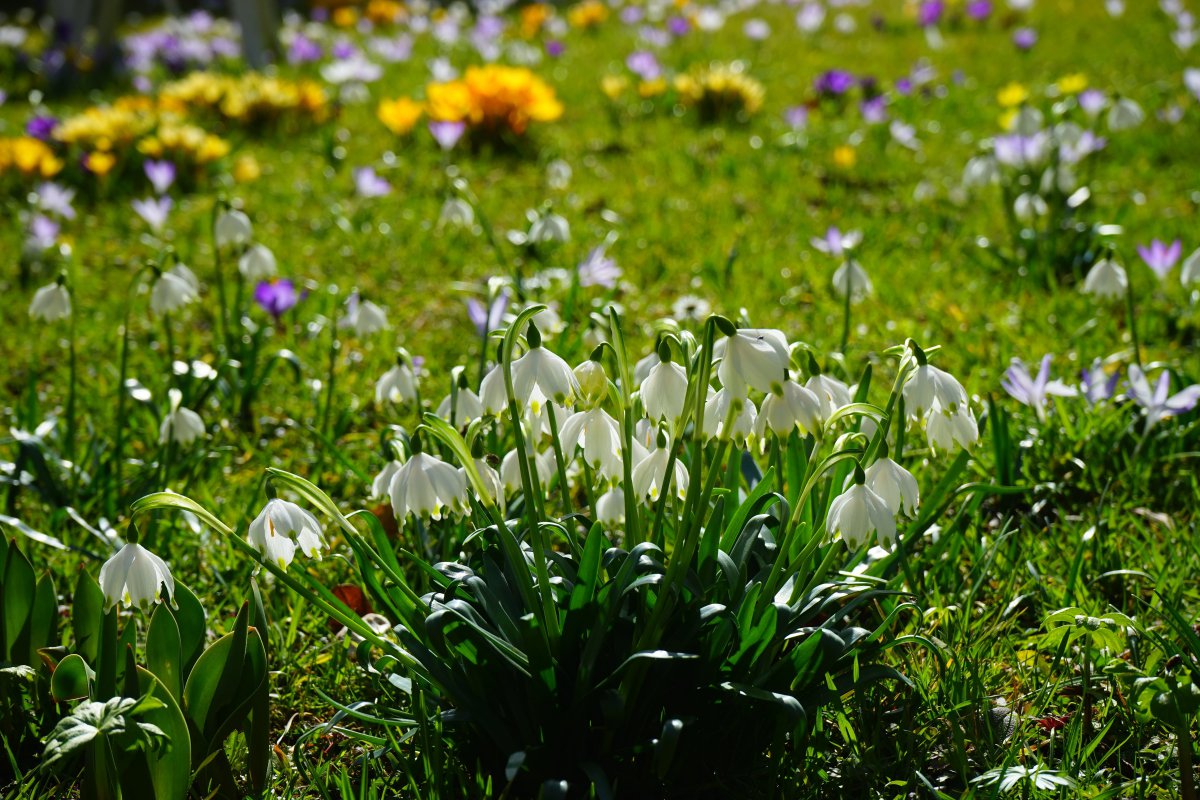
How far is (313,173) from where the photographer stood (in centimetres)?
553

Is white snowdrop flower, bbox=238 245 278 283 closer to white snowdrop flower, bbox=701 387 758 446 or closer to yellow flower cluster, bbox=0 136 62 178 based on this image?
white snowdrop flower, bbox=701 387 758 446

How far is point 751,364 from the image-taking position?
4.19 feet

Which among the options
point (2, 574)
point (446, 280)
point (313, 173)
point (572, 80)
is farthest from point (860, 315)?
point (572, 80)

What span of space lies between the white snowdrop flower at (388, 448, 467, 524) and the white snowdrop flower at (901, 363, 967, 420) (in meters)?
0.64

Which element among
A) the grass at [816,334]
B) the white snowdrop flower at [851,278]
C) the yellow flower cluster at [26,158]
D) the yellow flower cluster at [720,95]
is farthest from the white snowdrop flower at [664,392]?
the yellow flower cluster at [720,95]

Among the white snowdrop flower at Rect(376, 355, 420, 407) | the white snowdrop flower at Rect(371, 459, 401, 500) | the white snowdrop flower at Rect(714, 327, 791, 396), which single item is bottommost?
the white snowdrop flower at Rect(371, 459, 401, 500)

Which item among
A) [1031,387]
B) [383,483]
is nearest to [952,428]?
[383,483]

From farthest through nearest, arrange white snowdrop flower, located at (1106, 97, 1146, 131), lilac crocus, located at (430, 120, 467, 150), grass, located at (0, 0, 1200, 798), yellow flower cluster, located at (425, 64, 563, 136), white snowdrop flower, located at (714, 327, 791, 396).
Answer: yellow flower cluster, located at (425, 64, 563, 136), lilac crocus, located at (430, 120, 467, 150), white snowdrop flower, located at (1106, 97, 1146, 131), grass, located at (0, 0, 1200, 798), white snowdrop flower, located at (714, 327, 791, 396)

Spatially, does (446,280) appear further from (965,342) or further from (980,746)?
(980,746)

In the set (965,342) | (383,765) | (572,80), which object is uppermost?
(572,80)

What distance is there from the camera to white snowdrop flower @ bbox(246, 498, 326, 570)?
150 cm

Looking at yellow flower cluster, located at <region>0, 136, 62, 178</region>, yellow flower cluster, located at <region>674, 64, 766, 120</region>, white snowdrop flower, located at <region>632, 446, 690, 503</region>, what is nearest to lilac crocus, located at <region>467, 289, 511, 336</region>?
white snowdrop flower, located at <region>632, 446, 690, 503</region>

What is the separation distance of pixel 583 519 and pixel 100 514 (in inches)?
48.8

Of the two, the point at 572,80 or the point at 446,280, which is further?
the point at 572,80
